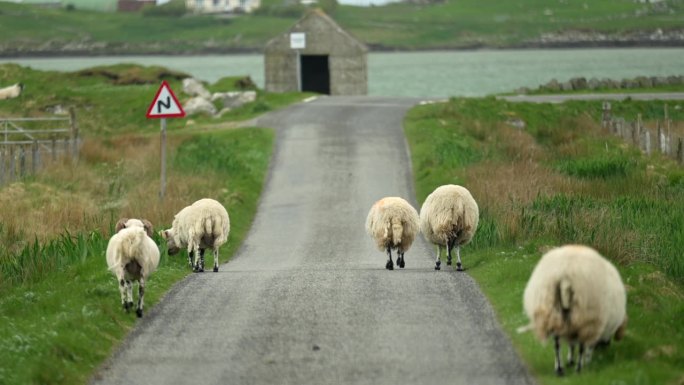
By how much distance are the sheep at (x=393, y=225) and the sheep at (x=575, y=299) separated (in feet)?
28.1

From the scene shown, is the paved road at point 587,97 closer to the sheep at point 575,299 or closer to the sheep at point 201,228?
the sheep at point 201,228

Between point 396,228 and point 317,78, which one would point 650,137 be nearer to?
point 396,228

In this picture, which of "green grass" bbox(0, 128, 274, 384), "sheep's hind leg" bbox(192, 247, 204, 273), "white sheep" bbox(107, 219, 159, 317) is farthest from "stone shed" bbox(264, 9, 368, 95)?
"white sheep" bbox(107, 219, 159, 317)

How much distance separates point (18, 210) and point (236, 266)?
8.52 meters

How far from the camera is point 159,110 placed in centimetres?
3117

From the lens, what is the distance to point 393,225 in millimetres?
22859

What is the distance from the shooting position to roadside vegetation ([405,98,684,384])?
1539cm

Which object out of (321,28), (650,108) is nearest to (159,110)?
(650,108)

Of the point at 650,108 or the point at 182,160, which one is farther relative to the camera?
the point at 650,108

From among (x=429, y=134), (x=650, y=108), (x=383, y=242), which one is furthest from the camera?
(x=650, y=108)

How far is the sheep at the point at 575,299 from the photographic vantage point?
46.0ft

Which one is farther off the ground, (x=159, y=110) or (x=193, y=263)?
(x=159, y=110)

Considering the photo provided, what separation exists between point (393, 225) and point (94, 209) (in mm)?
11164

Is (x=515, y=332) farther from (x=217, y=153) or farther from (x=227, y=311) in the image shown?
(x=217, y=153)
